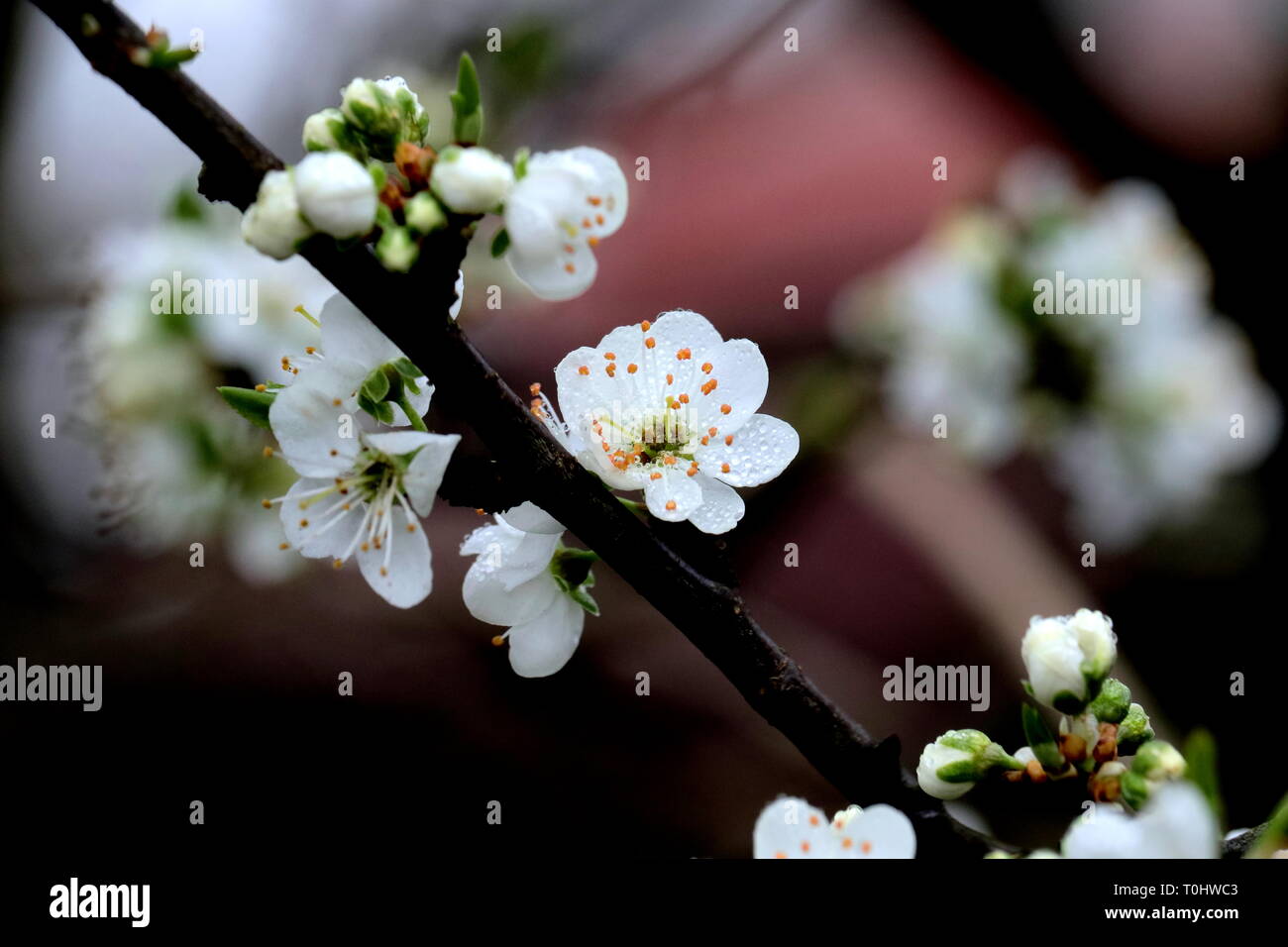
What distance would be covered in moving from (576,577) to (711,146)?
7.49 feet

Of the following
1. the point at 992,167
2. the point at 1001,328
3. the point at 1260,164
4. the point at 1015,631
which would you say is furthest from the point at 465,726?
the point at 1260,164

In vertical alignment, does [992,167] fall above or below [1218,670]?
above

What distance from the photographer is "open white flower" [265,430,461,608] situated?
0.66m

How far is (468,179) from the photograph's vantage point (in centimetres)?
55

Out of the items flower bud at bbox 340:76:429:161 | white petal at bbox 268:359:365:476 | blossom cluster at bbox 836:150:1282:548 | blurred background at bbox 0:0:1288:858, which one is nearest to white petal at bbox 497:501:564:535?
white petal at bbox 268:359:365:476

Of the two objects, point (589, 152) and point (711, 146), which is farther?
point (711, 146)

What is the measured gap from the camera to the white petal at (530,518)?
2.10 feet

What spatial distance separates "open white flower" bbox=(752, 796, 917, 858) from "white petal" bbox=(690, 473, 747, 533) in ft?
0.57

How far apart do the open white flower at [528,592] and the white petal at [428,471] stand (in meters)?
0.07

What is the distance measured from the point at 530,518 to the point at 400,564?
11cm

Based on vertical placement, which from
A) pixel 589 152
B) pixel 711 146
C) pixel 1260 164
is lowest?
pixel 589 152

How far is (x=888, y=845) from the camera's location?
581mm

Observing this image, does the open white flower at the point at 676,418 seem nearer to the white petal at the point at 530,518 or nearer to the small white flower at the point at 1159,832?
the white petal at the point at 530,518
